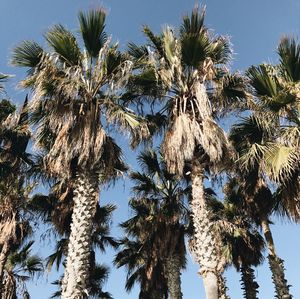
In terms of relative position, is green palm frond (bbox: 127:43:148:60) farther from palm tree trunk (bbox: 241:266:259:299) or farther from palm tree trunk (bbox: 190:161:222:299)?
palm tree trunk (bbox: 241:266:259:299)

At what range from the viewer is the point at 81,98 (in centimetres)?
1232

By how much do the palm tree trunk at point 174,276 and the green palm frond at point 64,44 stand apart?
8842mm

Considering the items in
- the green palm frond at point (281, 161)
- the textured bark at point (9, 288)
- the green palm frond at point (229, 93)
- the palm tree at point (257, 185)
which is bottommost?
the textured bark at point (9, 288)

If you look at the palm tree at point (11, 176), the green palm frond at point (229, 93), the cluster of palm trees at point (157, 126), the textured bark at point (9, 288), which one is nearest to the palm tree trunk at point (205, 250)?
the cluster of palm trees at point (157, 126)

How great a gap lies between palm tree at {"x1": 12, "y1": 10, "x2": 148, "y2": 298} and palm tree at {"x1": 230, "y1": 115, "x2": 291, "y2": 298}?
3.56m

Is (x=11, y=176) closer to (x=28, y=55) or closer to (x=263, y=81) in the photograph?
(x=28, y=55)

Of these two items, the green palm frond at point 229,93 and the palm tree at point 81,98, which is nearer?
the palm tree at point 81,98

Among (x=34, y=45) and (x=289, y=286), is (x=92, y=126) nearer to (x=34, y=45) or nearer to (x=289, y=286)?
(x=34, y=45)

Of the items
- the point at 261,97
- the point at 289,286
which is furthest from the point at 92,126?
the point at 289,286

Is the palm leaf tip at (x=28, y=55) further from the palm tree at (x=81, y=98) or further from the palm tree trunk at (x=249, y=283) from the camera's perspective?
the palm tree trunk at (x=249, y=283)

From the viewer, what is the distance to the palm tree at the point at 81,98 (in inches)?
463

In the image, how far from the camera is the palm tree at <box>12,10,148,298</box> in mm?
11758

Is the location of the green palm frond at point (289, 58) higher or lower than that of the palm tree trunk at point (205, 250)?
higher

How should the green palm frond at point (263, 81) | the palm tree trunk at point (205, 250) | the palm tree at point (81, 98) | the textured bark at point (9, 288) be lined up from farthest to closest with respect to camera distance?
the textured bark at point (9, 288)
the green palm frond at point (263, 81)
the palm tree at point (81, 98)
the palm tree trunk at point (205, 250)
